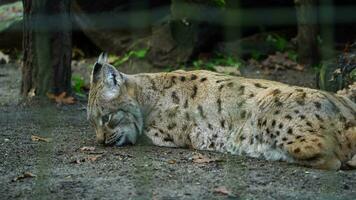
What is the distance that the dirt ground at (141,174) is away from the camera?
4406 millimetres

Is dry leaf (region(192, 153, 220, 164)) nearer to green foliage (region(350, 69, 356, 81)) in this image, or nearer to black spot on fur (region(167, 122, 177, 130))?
black spot on fur (region(167, 122, 177, 130))

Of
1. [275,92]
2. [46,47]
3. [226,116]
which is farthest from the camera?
[46,47]

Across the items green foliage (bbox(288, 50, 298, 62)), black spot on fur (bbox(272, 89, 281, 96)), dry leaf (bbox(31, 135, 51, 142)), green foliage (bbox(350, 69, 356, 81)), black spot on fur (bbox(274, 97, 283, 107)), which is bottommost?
dry leaf (bbox(31, 135, 51, 142))

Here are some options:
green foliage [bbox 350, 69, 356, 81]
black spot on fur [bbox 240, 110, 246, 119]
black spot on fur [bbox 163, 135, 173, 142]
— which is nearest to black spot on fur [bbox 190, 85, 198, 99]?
black spot on fur [bbox 163, 135, 173, 142]

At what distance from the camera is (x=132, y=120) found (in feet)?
19.3

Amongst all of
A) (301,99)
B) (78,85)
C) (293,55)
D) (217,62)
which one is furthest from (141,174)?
(293,55)

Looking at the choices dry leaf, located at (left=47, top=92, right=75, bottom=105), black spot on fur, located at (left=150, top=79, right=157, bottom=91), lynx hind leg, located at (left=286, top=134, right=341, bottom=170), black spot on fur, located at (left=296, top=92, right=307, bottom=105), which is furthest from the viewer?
dry leaf, located at (left=47, top=92, right=75, bottom=105)

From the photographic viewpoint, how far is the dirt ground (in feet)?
14.5

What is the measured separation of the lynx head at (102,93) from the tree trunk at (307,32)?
3946 millimetres

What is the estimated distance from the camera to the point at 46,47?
753 centimetres

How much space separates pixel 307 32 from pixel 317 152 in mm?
4820

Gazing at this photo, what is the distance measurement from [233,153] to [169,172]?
2.66ft

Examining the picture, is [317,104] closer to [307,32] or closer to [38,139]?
[38,139]

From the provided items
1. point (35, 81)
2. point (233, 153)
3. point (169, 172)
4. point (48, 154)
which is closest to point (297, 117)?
point (233, 153)
